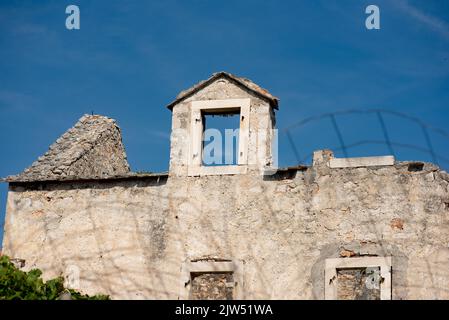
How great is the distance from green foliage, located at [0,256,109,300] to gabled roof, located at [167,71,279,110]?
12.2ft

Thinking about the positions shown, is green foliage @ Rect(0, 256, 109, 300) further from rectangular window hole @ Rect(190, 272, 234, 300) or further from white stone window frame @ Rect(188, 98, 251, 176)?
white stone window frame @ Rect(188, 98, 251, 176)

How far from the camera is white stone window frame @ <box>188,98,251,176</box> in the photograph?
1652cm

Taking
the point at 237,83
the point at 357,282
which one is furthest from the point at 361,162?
the point at 237,83

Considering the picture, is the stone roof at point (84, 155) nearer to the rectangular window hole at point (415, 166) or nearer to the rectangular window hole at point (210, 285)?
the rectangular window hole at point (210, 285)

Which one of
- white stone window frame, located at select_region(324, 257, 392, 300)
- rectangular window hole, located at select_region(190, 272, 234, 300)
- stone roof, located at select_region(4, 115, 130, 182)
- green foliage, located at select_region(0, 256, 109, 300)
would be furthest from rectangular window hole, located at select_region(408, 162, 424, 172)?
green foliage, located at select_region(0, 256, 109, 300)

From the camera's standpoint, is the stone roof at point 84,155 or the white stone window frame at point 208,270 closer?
the white stone window frame at point 208,270

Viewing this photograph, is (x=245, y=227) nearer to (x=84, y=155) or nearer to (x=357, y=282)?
(x=357, y=282)

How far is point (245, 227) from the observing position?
634 inches

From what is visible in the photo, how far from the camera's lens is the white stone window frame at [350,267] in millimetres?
15180

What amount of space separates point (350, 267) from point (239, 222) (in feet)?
6.44

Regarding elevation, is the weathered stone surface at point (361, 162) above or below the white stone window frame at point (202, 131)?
below

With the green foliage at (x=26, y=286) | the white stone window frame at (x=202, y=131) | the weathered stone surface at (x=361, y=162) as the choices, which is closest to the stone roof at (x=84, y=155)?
the white stone window frame at (x=202, y=131)

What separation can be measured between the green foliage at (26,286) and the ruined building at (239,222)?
45.0 inches
